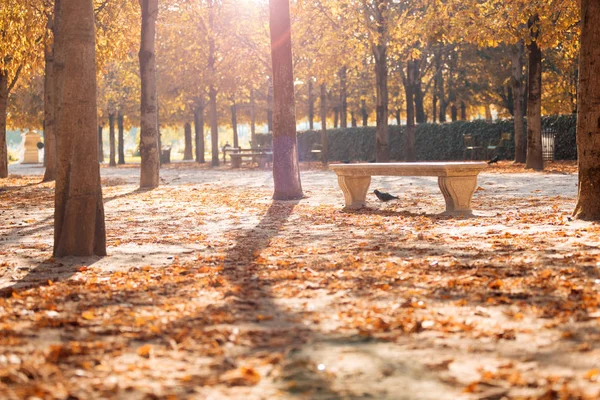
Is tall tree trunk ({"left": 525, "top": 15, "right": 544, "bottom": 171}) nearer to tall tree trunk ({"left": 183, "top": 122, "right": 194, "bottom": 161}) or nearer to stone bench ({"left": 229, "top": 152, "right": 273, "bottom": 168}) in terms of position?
stone bench ({"left": 229, "top": 152, "right": 273, "bottom": 168})

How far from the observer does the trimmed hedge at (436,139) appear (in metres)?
32.1

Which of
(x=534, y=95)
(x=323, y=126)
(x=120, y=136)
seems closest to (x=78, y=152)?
(x=534, y=95)

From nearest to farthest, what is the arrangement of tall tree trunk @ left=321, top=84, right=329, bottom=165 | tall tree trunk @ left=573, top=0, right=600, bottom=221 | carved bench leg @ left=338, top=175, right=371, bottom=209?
tall tree trunk @ left=573, top=0, right=600, bottom=221 → carved bench leg @ left=338, top=175, right=371, bottom=209 → tall tree trunk @ left=321, top=84, right=329, bottom=165

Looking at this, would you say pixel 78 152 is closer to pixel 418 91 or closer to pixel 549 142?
pixel 549 142

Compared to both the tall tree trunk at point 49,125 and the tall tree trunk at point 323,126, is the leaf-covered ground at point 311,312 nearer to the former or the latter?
the tall tree trunk at point 49,125

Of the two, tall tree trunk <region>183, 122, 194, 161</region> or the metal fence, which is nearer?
the metal fence

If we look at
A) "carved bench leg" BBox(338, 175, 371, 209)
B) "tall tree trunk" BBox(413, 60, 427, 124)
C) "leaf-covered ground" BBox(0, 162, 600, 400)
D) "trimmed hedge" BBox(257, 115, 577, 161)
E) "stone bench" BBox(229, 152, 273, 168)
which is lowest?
"leaf-covered ground" BBox(0, 162, 600, 400)

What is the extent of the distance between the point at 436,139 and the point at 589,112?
27787 mm

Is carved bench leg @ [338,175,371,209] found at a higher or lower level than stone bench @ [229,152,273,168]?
lower

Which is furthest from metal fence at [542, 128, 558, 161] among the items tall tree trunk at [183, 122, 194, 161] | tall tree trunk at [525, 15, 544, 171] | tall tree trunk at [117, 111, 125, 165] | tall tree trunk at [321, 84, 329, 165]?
tall tree trunk at [183, 122, 194, 161]

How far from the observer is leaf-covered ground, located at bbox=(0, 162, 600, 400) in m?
4.05

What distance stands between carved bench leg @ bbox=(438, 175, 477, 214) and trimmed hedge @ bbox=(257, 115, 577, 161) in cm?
2013

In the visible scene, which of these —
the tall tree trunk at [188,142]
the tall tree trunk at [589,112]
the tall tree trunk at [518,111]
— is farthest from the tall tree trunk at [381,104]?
the tall tree trunk at [188,142]

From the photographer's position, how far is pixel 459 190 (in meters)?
12.5
